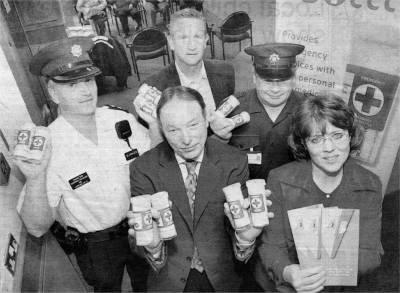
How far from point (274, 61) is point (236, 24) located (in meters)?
0.81

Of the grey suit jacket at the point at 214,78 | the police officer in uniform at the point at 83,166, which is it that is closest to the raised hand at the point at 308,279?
the police officer in uniform at the point at 83,166

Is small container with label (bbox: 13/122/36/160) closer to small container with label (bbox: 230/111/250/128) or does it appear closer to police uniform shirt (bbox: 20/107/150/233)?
police uniform shirt (bbox: 20/107/150/233)

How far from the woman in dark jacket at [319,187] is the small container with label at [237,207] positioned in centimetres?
35

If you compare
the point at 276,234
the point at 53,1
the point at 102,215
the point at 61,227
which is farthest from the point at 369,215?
the point at 53,1

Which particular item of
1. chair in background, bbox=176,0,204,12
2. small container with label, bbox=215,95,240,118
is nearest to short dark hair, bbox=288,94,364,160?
small container with label, bbox=215,95,240,118

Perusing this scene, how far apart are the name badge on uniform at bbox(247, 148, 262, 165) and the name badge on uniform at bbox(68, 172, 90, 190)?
944 millimetres

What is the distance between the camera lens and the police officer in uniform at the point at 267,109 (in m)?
2.00

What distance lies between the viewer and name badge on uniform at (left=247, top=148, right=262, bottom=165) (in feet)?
6.95

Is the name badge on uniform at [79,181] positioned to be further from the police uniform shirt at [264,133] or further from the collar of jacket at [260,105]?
the collar of jacket at [260,105]

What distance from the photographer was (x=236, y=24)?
104 inches

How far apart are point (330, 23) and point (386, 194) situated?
163 cm

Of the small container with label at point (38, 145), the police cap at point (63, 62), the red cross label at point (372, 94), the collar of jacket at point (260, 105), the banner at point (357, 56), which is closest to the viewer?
the small container with label at point (38, 145)

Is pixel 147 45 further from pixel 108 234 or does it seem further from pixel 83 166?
pixel 108 234

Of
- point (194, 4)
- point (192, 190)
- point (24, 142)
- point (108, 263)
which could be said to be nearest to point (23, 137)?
point (24, 142)
